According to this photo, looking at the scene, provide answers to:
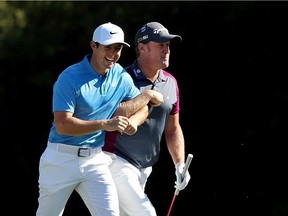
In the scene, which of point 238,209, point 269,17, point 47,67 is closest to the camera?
point 238,209

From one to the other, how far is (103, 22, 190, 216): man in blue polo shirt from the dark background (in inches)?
282

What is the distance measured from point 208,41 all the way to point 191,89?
32.6 inches

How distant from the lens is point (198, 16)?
1708 cm

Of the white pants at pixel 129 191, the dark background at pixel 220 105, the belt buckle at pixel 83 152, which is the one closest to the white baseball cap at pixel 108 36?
the belt buckle at pixel 83 152

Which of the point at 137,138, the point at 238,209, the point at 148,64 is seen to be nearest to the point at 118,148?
the point at 137,138

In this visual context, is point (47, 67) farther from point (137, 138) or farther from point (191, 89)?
point (137, 138)

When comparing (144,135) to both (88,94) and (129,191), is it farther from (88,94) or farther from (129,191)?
(88,94)

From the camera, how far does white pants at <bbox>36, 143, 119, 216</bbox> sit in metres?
7.55

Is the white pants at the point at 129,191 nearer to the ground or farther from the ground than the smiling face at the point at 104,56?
nearer to the ground

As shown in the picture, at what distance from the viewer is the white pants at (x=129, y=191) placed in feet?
26.5

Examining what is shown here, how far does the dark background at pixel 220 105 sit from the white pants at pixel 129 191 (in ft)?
Result: 24.3

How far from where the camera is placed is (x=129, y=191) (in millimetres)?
8086

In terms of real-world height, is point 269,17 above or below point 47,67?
above

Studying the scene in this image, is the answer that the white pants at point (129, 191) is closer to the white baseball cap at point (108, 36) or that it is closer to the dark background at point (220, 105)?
the white baseball cap at point (108, 36)
